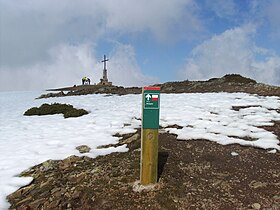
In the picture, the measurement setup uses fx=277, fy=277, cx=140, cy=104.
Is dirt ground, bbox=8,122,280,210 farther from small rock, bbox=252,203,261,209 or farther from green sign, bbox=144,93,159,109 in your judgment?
green sign, bbox=144,93,159,109

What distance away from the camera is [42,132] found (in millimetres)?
9219

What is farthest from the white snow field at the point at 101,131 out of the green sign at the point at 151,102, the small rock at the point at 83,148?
the green sign at the point at 151,102

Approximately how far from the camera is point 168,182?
17.0 ft

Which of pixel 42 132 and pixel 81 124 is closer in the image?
pixel 42 132

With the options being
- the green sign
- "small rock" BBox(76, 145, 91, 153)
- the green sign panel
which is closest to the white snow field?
"small rock" BBox(76, 145, 91, 153)

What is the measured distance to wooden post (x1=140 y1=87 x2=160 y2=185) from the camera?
16.0ft

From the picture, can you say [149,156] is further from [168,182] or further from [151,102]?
[151,102]

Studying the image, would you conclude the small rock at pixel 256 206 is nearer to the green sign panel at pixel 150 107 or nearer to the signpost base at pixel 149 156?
the signpost base at pixel 149 156

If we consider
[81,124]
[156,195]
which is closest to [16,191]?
[156,195]

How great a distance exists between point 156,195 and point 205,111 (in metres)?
7.07

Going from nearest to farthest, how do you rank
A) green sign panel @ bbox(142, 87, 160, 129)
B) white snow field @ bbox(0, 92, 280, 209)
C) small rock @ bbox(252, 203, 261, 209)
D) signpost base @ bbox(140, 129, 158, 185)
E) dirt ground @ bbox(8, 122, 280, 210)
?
small rock @ bbox(252, 203, 261, 209) < dirt ground @ bbox(8, 122, 280, 210) < green sign panel @ bbox(142, 87, 160, 129) < signpost base @ bbox(140, 129, 158, 185) < white snow field @ bbox(0, 92, 280, 209)

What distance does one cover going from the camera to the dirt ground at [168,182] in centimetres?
466

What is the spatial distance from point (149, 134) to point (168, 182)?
39.8 inches

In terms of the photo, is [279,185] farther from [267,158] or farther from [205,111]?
[205,111]
